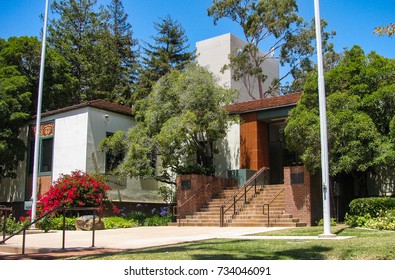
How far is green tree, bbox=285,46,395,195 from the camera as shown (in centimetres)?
1582

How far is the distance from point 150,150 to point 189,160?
8.27 ft

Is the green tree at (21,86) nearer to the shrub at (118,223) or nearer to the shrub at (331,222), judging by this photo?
the shrub at (118,223)

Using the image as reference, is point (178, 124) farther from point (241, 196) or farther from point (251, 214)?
point (251, 214)

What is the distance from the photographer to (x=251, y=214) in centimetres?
1856

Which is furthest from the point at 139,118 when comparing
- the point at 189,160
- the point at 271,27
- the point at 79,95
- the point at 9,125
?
the point at 271,27

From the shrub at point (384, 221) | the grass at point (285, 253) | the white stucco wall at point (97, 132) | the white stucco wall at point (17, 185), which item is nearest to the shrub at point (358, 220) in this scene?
the shrub at point (384, 221)

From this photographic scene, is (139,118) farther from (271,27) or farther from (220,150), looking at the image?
(271,27)

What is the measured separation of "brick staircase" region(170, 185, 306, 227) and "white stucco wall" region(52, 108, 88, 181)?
6.22 m

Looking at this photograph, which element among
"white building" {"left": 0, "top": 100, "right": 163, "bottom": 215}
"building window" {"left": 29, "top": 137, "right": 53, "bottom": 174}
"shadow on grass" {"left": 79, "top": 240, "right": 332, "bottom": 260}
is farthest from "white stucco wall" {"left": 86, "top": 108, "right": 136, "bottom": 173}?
"shadow on grass" {"left": 79, "top": 240, "right": 332, "bottom": 260}

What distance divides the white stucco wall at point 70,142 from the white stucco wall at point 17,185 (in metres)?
2.71

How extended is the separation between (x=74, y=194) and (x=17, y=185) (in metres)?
7.63

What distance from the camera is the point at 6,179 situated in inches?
1022

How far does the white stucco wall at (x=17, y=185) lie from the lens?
25141 millimetres

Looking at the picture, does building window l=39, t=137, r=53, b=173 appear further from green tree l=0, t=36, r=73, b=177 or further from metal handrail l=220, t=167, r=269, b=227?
metal handrail l=220, t=167, r=269, b=227
